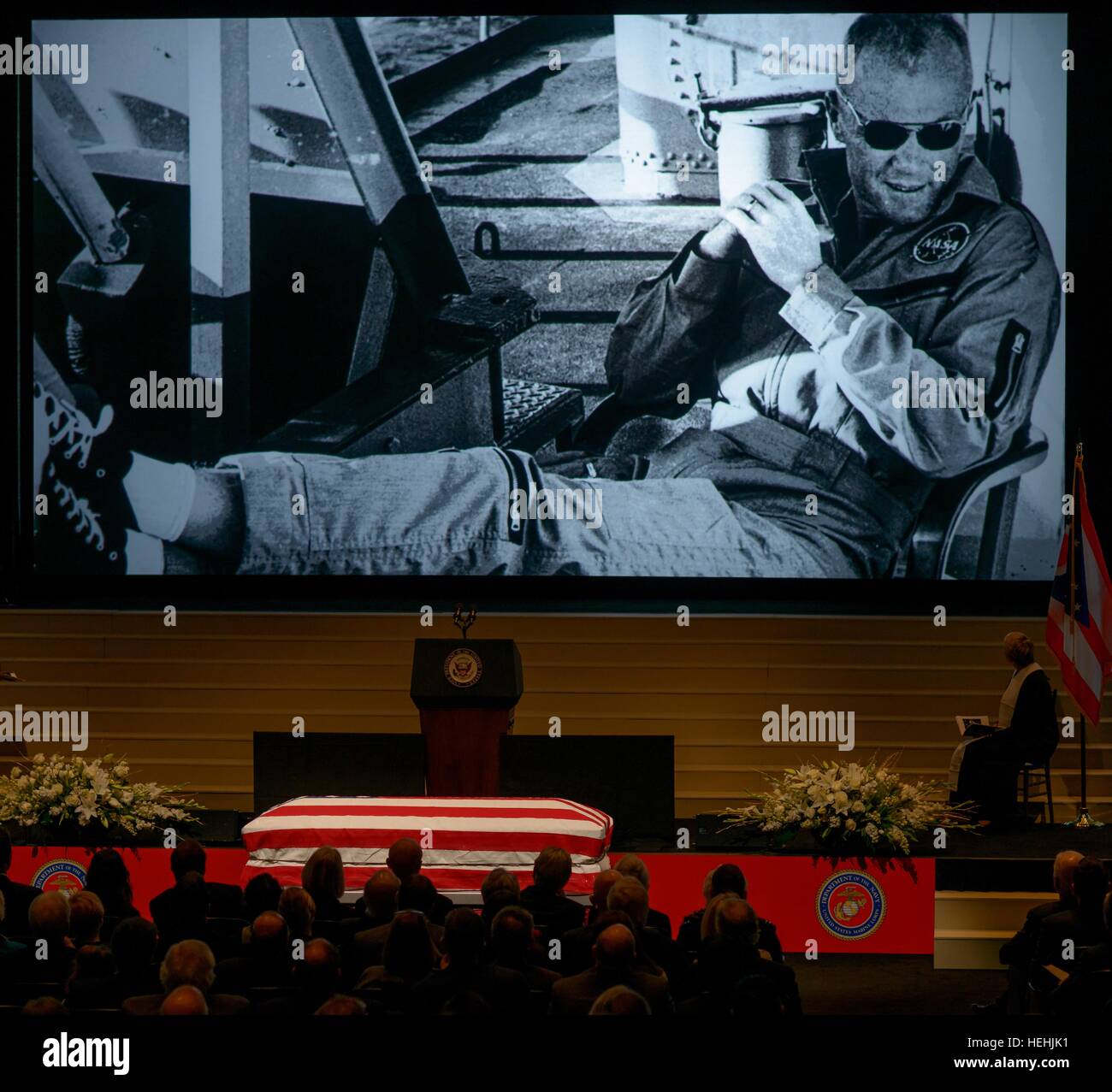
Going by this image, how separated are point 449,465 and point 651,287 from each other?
1.81 metres

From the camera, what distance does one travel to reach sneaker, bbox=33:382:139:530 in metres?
10.6

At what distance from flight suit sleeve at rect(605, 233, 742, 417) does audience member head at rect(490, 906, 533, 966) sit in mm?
6490

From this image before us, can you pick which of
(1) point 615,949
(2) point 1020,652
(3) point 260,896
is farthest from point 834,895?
(1) point 615,949

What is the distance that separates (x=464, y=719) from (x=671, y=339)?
3.61 meters

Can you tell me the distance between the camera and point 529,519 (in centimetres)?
1048

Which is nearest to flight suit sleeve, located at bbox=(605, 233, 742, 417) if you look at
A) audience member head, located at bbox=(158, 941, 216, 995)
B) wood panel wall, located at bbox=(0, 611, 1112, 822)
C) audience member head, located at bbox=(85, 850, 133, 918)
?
wood panel wall, located at bbox=(0, 611, 1112, 822)

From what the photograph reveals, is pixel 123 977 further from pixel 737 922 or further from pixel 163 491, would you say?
pixel 163 491

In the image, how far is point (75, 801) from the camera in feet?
24.4

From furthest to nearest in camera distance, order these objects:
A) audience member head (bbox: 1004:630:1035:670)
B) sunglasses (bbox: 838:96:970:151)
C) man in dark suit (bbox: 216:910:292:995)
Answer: sunglasses (bbox: 838:96:970:151) < audience member head (bbox: 1004:630:1035:670) < man in dark suit (bbox: 216:910:292:995)

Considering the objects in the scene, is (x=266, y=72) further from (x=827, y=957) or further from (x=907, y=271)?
(x=827, y=957)

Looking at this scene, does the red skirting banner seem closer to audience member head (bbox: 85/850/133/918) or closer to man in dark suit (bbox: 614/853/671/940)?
man in dark suit (bbox: 614/853/671/940)

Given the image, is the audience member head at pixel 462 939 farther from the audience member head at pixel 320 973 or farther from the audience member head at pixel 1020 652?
the audience member head at pixel 1020 652
